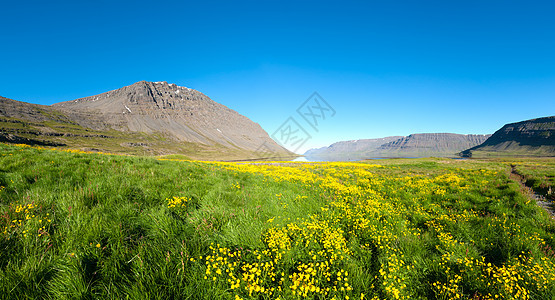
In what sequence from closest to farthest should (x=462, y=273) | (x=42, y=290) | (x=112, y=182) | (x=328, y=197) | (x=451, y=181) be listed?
(x=42, y=290), (x=462, y=273), (x=112, y=182), (x=328, y=197), (x=451, y=181)

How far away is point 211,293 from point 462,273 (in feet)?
15.7

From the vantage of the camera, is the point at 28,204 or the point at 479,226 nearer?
the point at 28,204

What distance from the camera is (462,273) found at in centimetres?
362

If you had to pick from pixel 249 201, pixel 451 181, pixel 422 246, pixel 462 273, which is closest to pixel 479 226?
pixel 422 246

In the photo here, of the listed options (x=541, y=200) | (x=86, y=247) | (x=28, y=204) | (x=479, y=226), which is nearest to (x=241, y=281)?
(x=86, y=247)

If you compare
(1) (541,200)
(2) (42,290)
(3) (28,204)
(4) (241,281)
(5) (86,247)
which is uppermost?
(3) (28,204)

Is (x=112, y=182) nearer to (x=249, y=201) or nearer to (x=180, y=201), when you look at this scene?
(x=180, y=201)

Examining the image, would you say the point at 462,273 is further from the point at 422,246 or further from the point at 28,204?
the point at 28,204

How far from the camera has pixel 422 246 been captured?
4.61 m

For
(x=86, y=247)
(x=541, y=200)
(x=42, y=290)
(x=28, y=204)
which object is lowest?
(x=541, y=200)

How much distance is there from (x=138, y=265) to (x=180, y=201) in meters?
2.57

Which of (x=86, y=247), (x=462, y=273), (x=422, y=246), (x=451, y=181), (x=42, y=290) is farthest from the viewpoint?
(x=451, y=181)

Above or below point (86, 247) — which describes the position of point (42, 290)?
below

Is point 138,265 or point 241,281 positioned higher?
point 138,265
